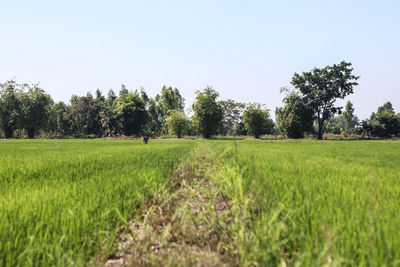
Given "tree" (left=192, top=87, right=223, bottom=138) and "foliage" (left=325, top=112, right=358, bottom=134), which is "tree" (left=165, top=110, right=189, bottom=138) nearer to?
"tree" (left=192, top=87, right=223, bottom=138)

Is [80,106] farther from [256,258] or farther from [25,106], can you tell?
[256,258]

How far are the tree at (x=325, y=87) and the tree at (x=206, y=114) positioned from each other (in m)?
16.8

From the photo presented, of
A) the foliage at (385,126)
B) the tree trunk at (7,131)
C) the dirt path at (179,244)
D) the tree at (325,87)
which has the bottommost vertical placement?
the dirt path at (179,244)

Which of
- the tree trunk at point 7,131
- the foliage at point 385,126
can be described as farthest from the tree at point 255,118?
the tree trunk at point 7,131

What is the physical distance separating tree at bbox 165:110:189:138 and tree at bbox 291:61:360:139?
→ 73.3 feet

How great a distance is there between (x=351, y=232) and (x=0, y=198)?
10.7 feet

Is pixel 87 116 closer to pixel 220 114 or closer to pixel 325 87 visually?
pixel 220 114

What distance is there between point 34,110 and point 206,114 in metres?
30.3

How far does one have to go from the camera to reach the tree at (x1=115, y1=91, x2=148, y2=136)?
4459 cm

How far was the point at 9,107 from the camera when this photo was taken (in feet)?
119

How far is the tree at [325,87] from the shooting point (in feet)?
129

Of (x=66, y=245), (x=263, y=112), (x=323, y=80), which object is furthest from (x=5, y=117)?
(x=323, y=80)

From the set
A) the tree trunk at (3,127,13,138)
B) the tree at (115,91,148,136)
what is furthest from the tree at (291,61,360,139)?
the tree trunk at (3,127,13,138)

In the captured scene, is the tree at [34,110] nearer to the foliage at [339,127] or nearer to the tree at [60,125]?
the tree at [60,125]
